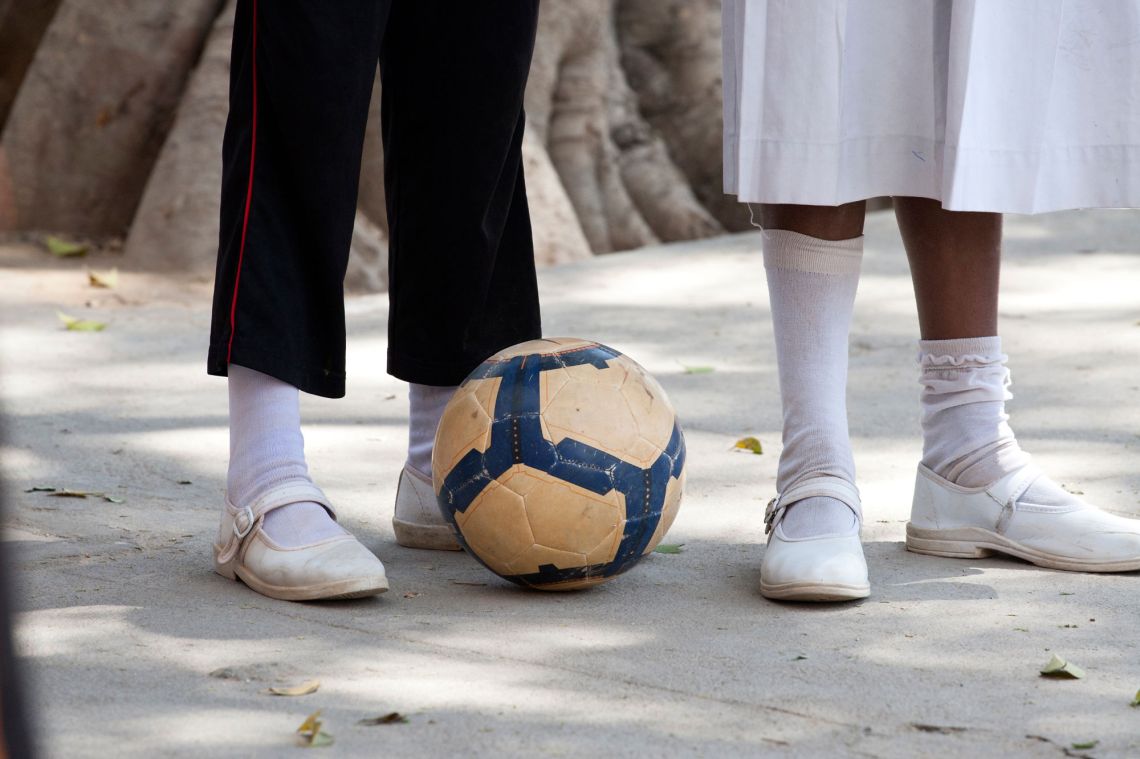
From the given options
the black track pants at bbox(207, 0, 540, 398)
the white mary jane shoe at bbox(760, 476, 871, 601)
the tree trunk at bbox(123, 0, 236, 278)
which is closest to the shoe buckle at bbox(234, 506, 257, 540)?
the black track pants at bbox(207, 0, 540, 398)

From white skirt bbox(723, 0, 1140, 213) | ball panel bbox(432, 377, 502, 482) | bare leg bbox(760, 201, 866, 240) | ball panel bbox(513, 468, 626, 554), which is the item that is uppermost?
white skirt bbox(723, 0, 1140, 213)

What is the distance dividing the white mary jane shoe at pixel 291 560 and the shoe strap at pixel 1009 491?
1175mm

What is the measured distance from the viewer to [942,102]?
238 centimetres

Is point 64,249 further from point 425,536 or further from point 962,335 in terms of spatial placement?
point 962,335

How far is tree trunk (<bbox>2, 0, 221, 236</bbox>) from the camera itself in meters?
6.44

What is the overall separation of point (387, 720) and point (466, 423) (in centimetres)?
65

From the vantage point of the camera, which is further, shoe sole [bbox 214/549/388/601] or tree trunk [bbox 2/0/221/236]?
tree trunk [bbox 2/0/221/236]

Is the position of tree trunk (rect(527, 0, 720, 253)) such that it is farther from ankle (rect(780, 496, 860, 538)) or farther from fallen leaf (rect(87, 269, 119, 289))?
ankle (rect(780, 496, 860, 538))

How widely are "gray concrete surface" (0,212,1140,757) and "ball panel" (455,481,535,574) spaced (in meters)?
0.10

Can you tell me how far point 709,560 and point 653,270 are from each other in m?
3.61

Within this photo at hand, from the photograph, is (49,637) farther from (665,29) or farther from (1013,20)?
(665,29)

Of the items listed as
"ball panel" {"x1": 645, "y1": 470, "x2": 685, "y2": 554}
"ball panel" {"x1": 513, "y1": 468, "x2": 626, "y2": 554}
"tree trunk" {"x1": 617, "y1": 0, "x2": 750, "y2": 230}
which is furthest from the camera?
"tree trunk" {"x1": 617, "y1": 0, "x2": 750, "y2": 230}

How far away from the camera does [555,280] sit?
5.91 metres

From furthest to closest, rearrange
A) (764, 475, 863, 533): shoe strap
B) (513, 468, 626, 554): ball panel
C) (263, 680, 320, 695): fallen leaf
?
(764, 475, 863, 533): shoe strap → (513, 468, 626, 554): ball panel → (263, 680, 320, 695): fallen leaf
